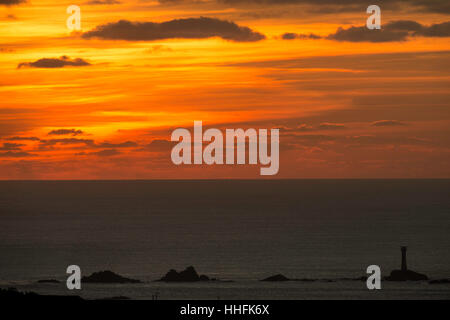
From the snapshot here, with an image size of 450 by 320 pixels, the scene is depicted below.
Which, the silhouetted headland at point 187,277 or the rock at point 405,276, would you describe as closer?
the rock at point 405,276

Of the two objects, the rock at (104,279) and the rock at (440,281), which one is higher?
the rock at (104,279)

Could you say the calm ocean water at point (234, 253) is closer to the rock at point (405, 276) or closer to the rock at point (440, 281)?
the rock at point (440, 281)

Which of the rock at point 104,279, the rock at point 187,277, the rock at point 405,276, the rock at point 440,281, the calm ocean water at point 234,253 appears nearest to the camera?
the calm ocean water at point 234,253

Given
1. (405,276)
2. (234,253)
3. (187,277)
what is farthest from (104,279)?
(234,253)

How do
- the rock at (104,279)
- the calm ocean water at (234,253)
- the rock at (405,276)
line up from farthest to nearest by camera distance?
the rock at (104,279), the rock at (405,276), the calm ocean water at (234,253)

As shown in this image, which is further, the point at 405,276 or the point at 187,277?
the point at 187,277

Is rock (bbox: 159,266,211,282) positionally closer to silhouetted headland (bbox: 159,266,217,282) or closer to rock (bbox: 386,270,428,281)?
silhouetted headland (bbox: 159,266,217,282)

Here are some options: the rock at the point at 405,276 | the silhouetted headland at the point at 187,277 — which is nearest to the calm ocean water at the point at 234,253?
the silhouetted headland at the point at 187,277

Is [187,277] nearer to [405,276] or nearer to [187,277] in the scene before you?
[187,277]

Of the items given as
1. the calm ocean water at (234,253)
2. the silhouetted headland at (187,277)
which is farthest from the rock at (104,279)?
the silhouetted headland at (187,277)

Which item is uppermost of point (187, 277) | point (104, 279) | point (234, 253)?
point (187, 277)

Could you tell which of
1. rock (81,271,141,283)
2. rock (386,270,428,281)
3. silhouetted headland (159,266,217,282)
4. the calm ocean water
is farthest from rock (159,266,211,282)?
rock (386,270,428,281)

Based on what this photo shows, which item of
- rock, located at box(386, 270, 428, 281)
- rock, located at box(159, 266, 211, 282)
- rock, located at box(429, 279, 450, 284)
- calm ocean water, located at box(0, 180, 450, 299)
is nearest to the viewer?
calm ocean water, located at box(0, 180, 450, 299)
